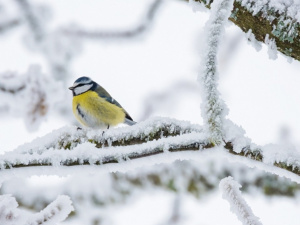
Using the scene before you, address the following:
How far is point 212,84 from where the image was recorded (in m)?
0.73

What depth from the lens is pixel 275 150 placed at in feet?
2.77

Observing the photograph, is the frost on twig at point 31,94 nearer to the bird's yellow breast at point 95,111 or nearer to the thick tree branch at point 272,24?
the bird's yellow breast at point 95,111

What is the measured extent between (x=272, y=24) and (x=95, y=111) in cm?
161

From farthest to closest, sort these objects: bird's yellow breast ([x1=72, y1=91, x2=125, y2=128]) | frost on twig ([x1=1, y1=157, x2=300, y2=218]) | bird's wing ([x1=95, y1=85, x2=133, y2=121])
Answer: bird's wing ([x1=95, y1=85, x2=133, y2=121]) → bird's yellow breast ([x1=72, y1=91, x2=125, y2=128]) → frost on twig ([x1=1, y1=157, x2=300, y2=218])

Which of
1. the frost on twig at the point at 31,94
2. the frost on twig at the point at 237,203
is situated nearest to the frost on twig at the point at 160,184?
the frost on twig at the point at 31,94

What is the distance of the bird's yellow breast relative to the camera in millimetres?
2438

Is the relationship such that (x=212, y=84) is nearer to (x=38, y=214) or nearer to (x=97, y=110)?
(x=38, y=214)

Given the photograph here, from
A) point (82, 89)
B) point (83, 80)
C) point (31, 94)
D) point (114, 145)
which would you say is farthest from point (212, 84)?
point (83, 80)

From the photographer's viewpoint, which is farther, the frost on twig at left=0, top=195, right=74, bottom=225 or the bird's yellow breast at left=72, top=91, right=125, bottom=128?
the bird's yellow breast at left=72, top=91, right=125, bottom=128

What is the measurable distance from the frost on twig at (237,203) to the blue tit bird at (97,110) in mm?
1681

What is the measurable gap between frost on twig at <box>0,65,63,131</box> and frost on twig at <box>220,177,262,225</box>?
1389 mm

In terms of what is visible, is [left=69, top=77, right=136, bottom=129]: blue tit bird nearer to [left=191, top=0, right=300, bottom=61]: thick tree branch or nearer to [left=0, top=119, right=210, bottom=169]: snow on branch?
[left=0, top=119, right=210, bottom=169]: snow on branch

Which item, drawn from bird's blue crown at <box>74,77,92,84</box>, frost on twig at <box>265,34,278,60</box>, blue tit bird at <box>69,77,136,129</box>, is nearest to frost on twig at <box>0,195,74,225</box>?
frost on twig at <box>265,34,278,60</box>

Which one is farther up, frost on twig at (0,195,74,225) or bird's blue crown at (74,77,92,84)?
bird's blue crown at (74,77,92,84)
